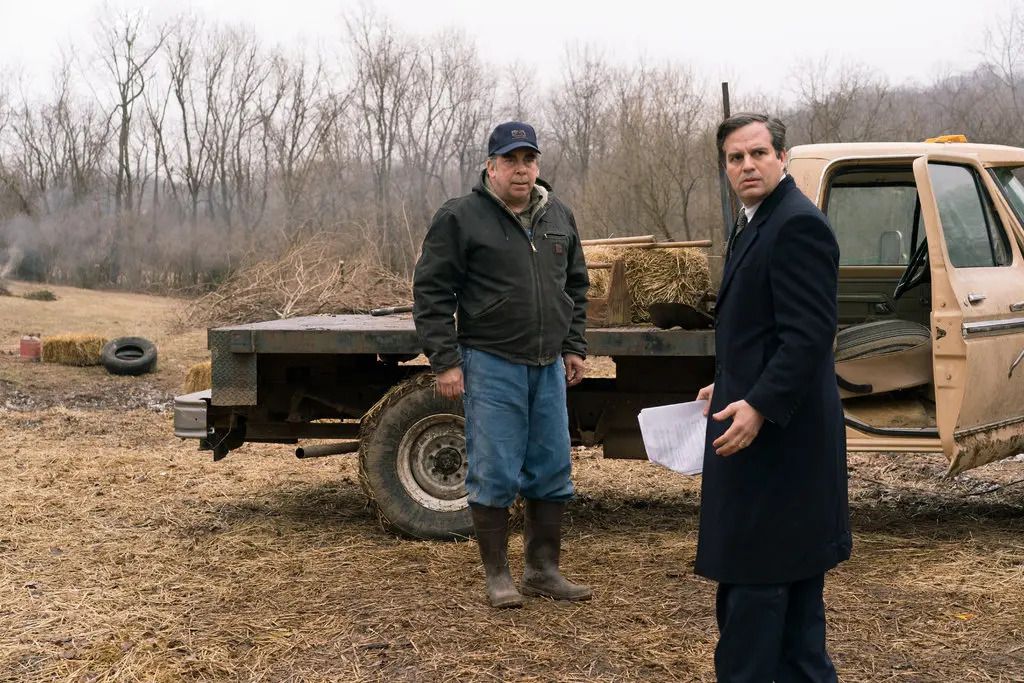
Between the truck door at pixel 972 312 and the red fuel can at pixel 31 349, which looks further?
the red fuel can at pixel 31 349

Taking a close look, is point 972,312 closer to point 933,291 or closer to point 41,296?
point 933,291

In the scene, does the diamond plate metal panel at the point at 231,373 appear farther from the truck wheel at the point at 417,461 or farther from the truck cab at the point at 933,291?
the truck cab at the point at 933,291

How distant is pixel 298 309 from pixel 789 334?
1193 centimetres

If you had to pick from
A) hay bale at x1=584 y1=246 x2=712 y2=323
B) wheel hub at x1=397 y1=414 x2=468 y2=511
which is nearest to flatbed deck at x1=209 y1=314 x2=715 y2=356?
hay bale at x1=584 y1=246 x2=712 y2=323

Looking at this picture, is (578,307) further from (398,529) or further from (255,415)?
(255,415)

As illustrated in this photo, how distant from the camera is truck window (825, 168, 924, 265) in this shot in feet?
19.9

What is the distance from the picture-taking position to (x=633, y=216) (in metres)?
27.3

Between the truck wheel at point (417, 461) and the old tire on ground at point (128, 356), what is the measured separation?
8.87m

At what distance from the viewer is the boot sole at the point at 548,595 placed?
4.67 meters

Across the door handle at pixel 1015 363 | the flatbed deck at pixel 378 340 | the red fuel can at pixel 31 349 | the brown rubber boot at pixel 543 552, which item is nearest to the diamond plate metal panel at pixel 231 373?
the flatbed deck at pixel 378 340

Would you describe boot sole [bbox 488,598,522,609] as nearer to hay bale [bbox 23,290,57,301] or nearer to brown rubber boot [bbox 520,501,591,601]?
brown rubber boot [bbox 520,501,591,601]

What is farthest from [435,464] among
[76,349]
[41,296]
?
[41,296]

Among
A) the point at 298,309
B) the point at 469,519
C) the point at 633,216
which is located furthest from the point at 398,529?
the point at 633,216

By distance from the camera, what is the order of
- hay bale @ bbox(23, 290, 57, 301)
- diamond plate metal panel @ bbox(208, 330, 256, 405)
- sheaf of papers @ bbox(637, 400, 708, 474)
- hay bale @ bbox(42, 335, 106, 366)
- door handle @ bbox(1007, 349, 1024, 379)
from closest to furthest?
1. sheaf of papers @ bbox(637, 400, 708, 474)
2. door handle @ bbox(1007, 349, 1024, 379)
3. diamond plate metal panel @ bbox(208, 330, 256, 405)
4. hay bale @ bbox(42, 335, 106, 366)
5. hay bale @ bbox(23, 290, 57, 301)
